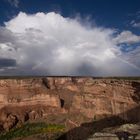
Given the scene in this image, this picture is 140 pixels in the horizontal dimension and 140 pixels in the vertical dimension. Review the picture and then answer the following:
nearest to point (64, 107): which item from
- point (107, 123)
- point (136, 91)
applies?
point (107, 123)

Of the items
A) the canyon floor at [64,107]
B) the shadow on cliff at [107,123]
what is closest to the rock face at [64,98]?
the canyon floor at [64,107]

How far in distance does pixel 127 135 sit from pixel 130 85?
53494mm

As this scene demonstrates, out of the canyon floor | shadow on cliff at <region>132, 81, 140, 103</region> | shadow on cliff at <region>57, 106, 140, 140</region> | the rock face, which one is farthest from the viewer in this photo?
the rock face

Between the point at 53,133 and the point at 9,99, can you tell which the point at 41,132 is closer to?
the point at 53,133

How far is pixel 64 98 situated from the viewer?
325ft

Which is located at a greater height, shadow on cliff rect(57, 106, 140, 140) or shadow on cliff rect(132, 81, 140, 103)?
shadow on cliff rect(132, 81, 140, 103)

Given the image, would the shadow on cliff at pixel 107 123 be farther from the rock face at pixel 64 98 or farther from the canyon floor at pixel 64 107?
the rock face at pixel 64 98

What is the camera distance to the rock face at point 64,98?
225ft

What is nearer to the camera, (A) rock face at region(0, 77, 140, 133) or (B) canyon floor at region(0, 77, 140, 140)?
(B) canyon floor at region(0, 77, 140, 140)

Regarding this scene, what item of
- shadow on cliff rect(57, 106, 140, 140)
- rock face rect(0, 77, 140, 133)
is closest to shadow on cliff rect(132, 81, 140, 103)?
rock face rect(0, 77, 140, 133)

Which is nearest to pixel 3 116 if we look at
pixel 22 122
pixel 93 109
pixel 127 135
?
pixel 22 122

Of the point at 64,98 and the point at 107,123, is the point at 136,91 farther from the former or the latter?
the point at 64,98

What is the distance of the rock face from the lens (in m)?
68.6

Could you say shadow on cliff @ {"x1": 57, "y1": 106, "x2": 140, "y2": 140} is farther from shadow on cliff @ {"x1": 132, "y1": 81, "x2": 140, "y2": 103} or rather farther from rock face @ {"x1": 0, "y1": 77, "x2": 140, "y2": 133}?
shadow on cliff @ {"x1": 132, "y1": 81, "x2": 140, "y2": 103}
